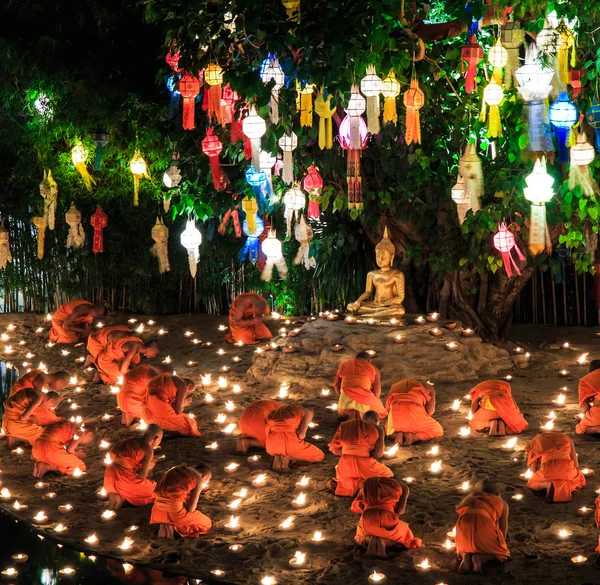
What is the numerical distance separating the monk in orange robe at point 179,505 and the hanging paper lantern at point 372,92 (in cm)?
280

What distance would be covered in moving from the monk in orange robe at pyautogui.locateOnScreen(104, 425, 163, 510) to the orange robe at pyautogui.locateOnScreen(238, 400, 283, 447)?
100 cm

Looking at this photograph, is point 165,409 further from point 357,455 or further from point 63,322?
point 63,322

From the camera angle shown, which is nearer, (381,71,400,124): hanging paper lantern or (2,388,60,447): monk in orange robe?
(381,71,400,124): hanging paper lantern

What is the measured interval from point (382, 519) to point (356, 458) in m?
0.88

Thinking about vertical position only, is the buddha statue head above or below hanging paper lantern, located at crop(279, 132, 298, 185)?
below

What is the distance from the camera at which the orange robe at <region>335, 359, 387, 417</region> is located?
26.1 feet

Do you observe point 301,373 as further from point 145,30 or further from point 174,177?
point 145,30

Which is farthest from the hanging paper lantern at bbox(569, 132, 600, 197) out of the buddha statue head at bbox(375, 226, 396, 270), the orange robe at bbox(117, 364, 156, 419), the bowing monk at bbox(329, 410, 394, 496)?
the orange robe at bbox(117, 364, 156, 419)

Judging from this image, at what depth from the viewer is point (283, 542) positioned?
6012mm

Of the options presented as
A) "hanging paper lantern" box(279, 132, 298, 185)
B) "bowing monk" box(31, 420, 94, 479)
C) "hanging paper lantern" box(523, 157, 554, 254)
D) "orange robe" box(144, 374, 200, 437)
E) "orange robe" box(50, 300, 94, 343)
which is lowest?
"bowing monk" box(31, 420, 94, 479)

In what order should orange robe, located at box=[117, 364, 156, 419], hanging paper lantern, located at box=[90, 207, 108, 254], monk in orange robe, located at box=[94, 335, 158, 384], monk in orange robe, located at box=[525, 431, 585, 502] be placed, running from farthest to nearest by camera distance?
hanging paper lantern, located at box=[90, 207, 108, 254]
monk in orange robe, located at box=[94, 335, 158, 384]
orange robe, located at box=[117, 364, 156, 419]
monk in orange robe, located at box=[525, 431, 585, 502]

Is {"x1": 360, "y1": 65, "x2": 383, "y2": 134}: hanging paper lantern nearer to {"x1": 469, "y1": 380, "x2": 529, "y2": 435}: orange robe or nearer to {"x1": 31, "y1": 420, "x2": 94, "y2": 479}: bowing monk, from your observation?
{"x1": 469, "y1": 380, "x2": 529, "y2": 435}: orange robe

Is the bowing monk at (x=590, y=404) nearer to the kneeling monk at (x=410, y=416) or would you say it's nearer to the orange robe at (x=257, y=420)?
the kneeling monk at (x=410, y=416)

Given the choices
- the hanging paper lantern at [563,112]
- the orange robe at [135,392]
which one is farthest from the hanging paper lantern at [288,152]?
the hanging paper lantern at [563,112]
